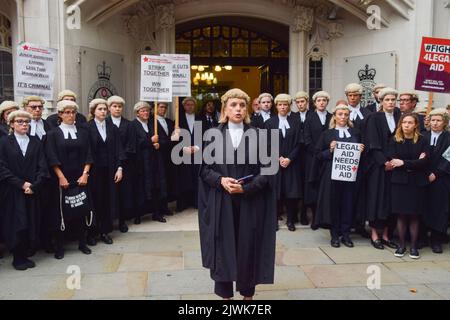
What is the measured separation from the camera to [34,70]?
22.0 feet

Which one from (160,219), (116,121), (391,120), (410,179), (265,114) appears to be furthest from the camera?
(160,219)

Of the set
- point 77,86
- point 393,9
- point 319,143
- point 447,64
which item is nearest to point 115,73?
point 77,86

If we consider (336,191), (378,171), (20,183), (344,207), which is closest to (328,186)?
(336,191)

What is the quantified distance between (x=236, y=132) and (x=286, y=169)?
128 inches

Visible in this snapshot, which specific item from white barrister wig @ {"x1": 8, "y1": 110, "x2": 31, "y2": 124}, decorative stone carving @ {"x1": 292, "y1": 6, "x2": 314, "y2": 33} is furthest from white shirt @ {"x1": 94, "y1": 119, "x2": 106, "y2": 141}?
decorative stone carving @ {"x1": 292, "y1": 6, "x2": 314, "y2": 33}

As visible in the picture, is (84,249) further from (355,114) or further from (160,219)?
(355,114)

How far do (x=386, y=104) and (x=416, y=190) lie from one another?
120 centimetres

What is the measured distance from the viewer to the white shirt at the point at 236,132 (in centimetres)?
410

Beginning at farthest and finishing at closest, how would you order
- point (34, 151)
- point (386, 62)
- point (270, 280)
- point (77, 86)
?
point (386, 62) < point (77, 86) < point (34, 151) < point (270, 280)

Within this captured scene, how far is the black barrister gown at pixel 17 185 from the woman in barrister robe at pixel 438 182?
189 inches

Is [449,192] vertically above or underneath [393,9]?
underneath

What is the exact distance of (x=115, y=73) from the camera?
956 cm

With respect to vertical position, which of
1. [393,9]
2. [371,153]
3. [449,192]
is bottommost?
[449,192]

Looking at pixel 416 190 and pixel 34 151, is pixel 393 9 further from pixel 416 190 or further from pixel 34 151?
pixel 34 151
